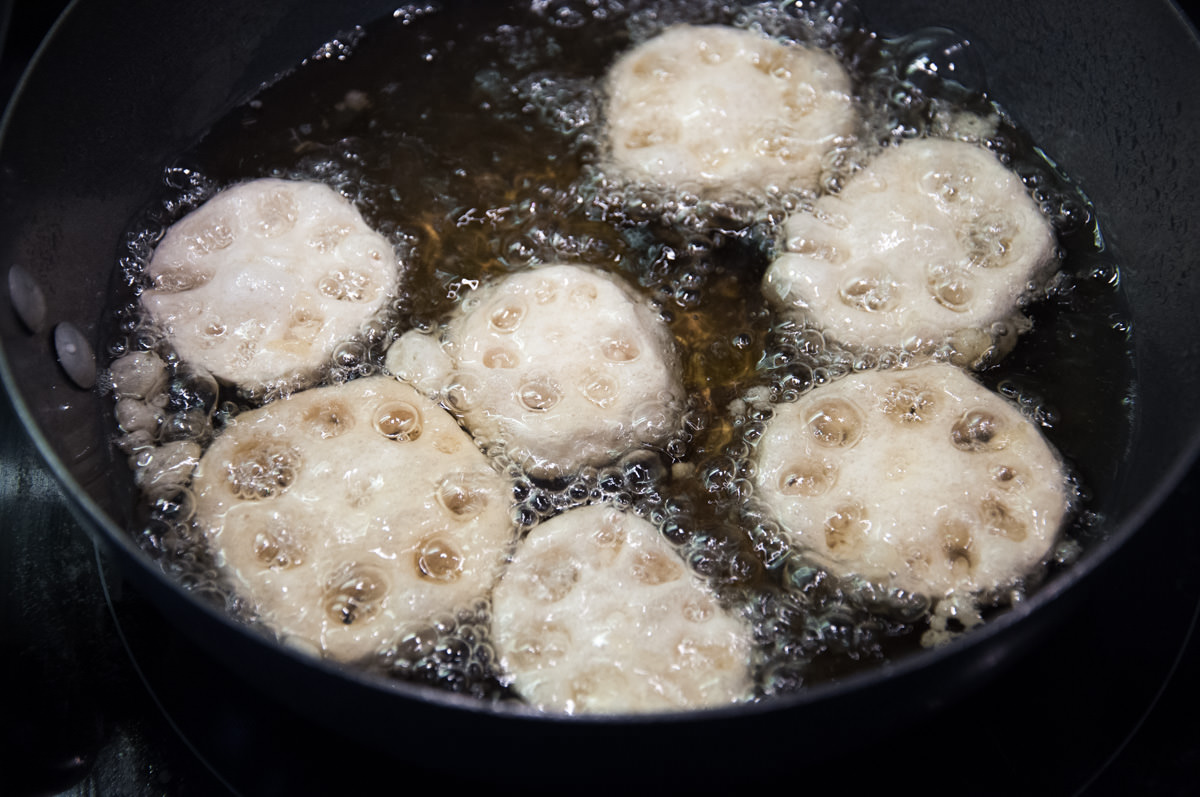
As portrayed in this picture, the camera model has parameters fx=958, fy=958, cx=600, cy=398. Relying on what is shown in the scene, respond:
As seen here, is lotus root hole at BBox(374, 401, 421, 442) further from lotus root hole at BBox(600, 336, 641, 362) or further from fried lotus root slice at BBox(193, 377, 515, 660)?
lotus root hole at BBox(600, 336, 641, 362)

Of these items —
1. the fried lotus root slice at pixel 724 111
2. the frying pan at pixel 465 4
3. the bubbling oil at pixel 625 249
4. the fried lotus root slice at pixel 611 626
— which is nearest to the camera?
the frying pan at pixel 465 4

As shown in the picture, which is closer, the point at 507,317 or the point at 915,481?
the point at 915,481

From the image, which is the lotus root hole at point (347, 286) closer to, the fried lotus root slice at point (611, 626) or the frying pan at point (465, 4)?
the frying pan at point (465, 4)

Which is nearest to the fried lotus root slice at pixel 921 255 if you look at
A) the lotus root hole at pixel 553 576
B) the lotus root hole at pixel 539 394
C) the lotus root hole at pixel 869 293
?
the lotus root hole at pixel 869 293

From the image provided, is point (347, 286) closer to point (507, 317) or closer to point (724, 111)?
point (507, 317)

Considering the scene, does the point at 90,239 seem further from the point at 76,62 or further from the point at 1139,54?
the point at 1139,54

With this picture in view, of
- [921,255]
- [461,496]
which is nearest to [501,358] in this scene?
[461,496]

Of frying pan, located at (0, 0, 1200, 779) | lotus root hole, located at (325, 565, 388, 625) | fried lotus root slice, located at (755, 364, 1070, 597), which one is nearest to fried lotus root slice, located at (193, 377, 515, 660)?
lotus root hole, located at (325, 565, 388, 625)
